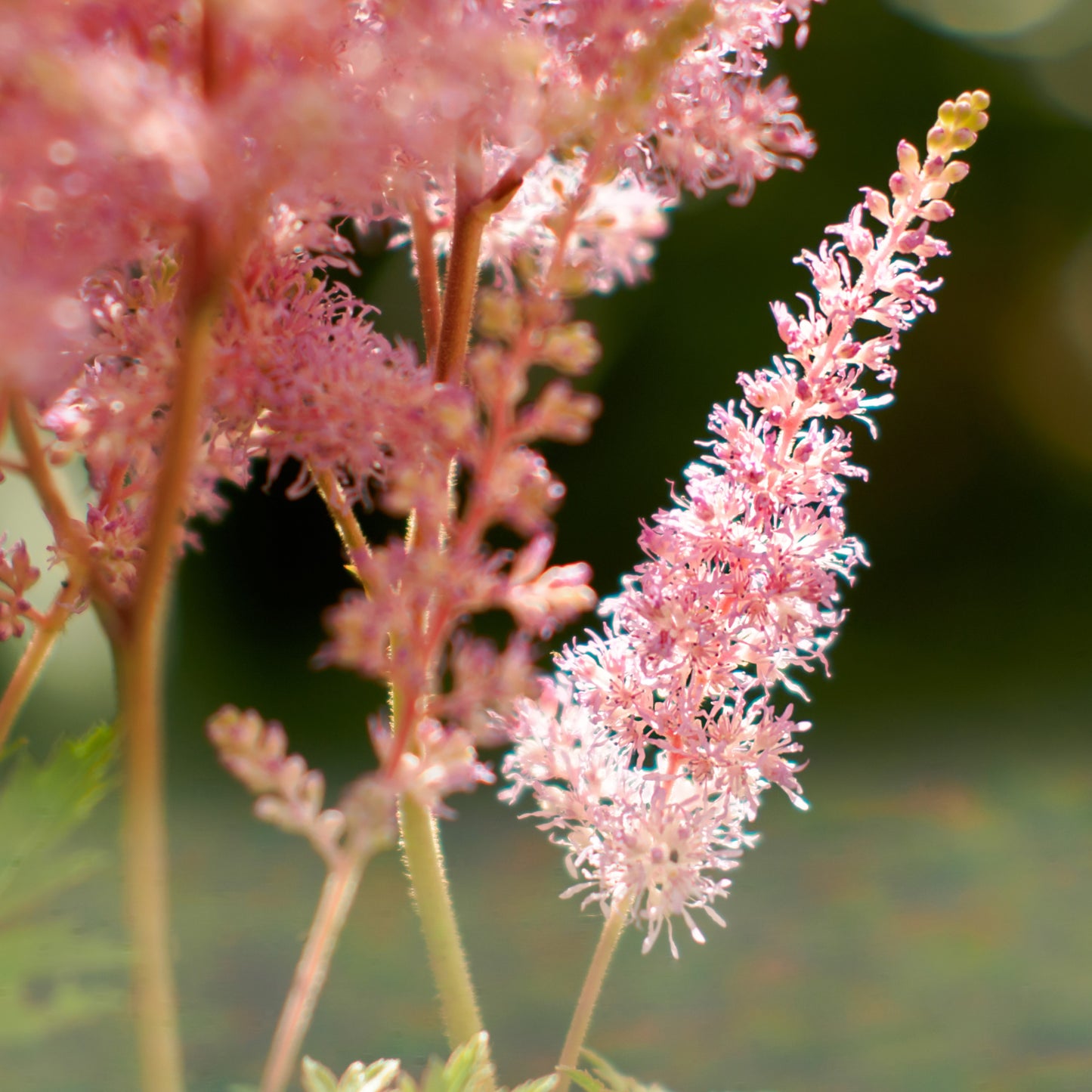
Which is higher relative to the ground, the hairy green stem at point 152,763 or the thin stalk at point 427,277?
the thin stalk at point 427,277

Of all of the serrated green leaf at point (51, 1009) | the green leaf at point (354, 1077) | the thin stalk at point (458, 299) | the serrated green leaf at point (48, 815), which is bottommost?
the green leaf at point (354, 1077)

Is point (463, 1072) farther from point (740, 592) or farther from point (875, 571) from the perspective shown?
point (875, 571)

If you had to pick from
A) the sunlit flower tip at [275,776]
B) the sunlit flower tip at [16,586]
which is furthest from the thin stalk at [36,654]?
the sunlit flower tip at [275,776]

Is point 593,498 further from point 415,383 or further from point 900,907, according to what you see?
point 415,383

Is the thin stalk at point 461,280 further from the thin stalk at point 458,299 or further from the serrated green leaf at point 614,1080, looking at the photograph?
the serrated green leaf at point 614,1080

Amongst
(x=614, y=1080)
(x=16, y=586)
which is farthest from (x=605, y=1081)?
(x=16, y=586)

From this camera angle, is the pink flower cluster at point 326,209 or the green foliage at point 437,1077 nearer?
the pink flower cluster at point 326,209

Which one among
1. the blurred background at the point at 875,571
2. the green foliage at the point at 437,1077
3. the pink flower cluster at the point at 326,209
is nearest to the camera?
the pink flower cluster at the point at 326,209
